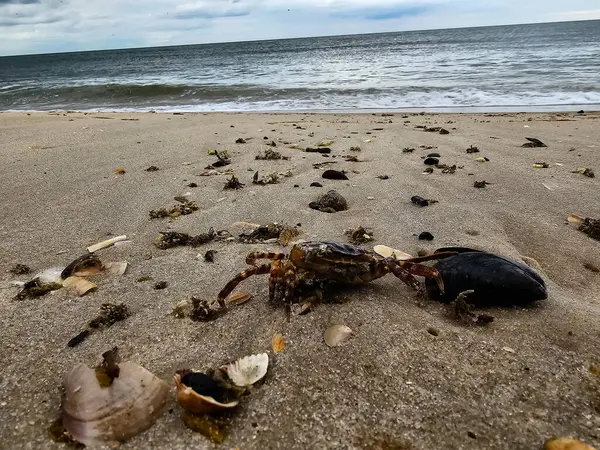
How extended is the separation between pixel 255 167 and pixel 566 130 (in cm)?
606

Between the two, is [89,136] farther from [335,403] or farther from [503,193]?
[335,403]

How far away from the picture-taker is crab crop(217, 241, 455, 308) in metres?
2.25

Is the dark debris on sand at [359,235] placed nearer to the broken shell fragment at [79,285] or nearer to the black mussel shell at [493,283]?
the black mussel shell at [493,283]

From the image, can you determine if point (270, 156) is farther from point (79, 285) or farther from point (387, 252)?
point (79, 285)

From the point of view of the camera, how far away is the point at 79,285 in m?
2.79

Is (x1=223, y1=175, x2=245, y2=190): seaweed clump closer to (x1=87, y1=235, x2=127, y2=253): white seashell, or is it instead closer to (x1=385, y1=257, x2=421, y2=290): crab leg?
(x1=87, y1=235, x2=127, y2=253): white seashell

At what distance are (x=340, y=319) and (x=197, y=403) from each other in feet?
2.84

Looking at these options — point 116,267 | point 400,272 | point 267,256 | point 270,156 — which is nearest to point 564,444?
point 400,272

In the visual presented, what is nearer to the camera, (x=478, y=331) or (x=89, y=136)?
(x=478, y=331)

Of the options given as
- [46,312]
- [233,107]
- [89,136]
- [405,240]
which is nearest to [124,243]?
[46,312]

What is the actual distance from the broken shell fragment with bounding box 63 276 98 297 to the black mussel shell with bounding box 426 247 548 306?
2165 millimetres

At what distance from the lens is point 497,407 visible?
1.71 m

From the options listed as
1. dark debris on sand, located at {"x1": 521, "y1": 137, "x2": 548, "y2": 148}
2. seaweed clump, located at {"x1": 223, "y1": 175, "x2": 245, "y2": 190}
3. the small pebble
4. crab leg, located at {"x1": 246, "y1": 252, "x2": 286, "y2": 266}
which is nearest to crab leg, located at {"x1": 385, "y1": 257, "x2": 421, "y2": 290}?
crab leg, located at {"x1": 246, "y1": 252, "x2": 286, "y2": 266}

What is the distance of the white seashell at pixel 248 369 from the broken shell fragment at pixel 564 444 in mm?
1116
